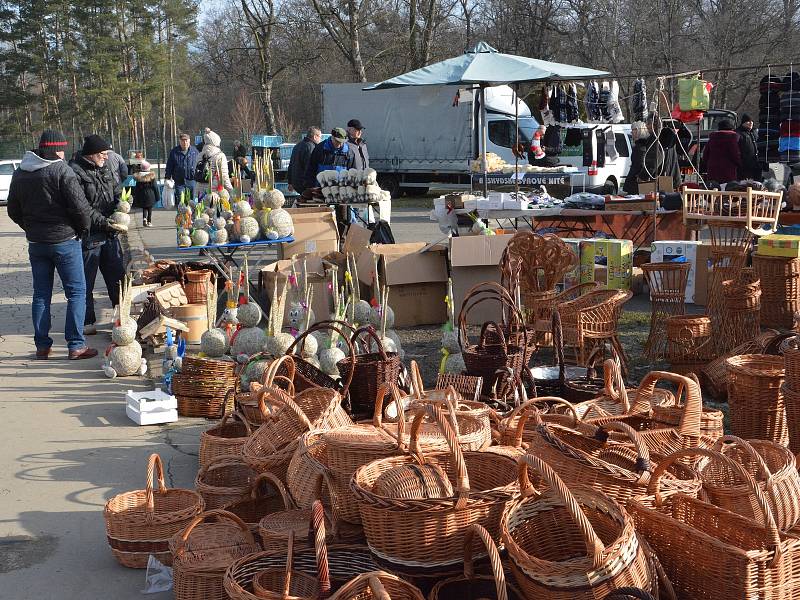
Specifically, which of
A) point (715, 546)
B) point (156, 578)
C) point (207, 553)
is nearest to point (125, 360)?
point (156, 578)

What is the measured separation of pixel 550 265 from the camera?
775 centimetres

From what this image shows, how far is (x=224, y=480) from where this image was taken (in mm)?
4574

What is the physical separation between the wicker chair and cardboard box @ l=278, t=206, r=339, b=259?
4.16 meters

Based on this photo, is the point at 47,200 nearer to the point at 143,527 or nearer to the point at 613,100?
the point at 143,527

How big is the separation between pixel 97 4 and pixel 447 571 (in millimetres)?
42898

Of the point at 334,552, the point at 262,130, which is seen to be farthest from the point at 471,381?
the point at 262,130

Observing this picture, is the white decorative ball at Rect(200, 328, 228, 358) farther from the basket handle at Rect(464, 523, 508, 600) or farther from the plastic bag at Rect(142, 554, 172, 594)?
the basket handle at Rect(464, 523, 508, 600)

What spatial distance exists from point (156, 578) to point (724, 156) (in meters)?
12.0

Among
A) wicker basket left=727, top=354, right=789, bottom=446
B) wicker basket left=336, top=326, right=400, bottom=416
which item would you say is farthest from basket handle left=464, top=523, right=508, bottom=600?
wicker basket left=727, top=354, right=789, bottom=446

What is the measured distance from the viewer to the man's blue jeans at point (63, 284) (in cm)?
765

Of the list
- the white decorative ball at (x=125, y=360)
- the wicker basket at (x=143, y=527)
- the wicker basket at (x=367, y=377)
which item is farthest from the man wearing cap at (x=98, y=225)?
the wicker basket at (x=143, y=527)

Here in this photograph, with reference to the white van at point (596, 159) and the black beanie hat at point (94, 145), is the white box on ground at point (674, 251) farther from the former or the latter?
the white van at point (596, 159)

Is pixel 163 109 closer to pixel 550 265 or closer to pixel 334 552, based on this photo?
pixel 550 265

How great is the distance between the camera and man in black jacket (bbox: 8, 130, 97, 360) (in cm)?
753
